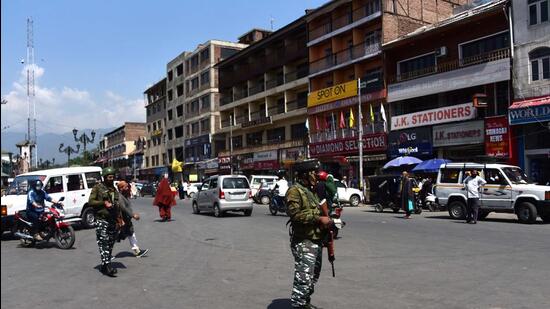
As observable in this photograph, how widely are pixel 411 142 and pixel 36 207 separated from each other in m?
24.9

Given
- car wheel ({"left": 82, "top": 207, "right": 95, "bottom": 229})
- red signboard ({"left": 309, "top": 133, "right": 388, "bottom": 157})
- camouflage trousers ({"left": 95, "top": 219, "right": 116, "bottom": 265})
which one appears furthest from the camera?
red signboard ({"left": 309, "top": 133, "right": 388, "bottom": 157})

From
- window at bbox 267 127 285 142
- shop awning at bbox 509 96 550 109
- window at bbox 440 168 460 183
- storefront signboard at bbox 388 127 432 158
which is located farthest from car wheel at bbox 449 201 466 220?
window at bbox 267 127 285 142

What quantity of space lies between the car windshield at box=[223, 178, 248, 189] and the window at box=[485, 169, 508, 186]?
9784 mm

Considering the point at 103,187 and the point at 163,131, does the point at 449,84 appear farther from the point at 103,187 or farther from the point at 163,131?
the point at 163,131

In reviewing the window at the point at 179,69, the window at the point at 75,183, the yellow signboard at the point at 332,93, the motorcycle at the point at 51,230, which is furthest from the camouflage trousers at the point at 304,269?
the window at the point at 179,69

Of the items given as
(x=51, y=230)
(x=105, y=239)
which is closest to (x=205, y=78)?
(x=51, y=230)

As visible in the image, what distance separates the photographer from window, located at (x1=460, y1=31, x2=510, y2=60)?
27.8 m

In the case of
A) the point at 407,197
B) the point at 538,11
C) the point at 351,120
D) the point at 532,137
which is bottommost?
the point at 407,197

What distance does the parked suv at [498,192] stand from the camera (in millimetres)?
16781

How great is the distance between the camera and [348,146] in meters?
39.0

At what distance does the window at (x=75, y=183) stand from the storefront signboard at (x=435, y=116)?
2095 cm

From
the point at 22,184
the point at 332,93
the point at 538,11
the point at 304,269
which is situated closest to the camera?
the point at 304,269

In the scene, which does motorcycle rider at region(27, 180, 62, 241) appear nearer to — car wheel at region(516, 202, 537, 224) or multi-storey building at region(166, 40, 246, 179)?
car wheel at region(516, 202, 537, 224)

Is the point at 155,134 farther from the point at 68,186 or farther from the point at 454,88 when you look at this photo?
the point at 68,186
